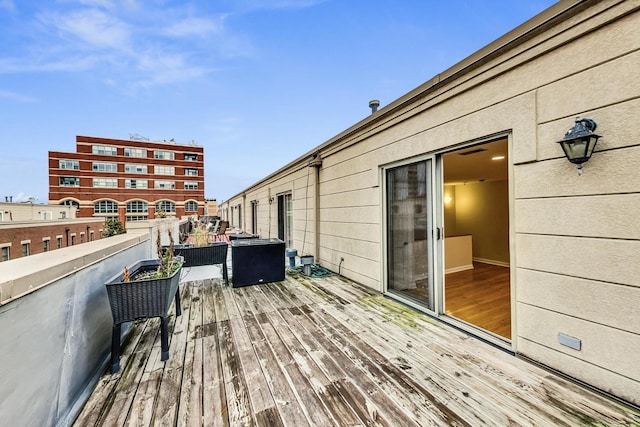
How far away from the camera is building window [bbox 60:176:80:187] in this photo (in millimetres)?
29933

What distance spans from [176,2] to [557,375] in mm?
9048

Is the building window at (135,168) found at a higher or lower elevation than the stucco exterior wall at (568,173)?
higher

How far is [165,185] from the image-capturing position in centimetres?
3319

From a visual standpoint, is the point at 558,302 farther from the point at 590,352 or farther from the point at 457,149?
the point at 457,149

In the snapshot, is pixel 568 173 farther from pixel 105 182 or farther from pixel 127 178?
pixel 105 182

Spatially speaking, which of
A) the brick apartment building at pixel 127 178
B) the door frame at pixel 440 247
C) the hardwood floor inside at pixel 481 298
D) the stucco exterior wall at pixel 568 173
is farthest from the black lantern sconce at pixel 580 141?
the brick apartment building at pixel 127 178

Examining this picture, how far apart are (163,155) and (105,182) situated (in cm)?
738

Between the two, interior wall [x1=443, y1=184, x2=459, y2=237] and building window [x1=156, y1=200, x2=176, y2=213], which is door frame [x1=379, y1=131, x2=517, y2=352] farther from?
building window [x1=156, y1=200, x2=176, y2=213]

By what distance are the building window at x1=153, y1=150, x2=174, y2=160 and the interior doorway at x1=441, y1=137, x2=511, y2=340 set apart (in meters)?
36.3

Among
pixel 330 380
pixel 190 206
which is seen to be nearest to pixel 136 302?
pixel 330 380

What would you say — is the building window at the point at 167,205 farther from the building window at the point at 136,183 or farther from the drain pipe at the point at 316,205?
the drain pipe at the point at 316,205

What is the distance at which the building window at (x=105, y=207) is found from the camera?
31000 millimetres

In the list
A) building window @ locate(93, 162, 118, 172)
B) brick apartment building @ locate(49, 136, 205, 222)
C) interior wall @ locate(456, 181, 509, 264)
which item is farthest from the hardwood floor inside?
building window @ locate(93, 162, 118, 172)

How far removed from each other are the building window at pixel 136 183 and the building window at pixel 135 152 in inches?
127
